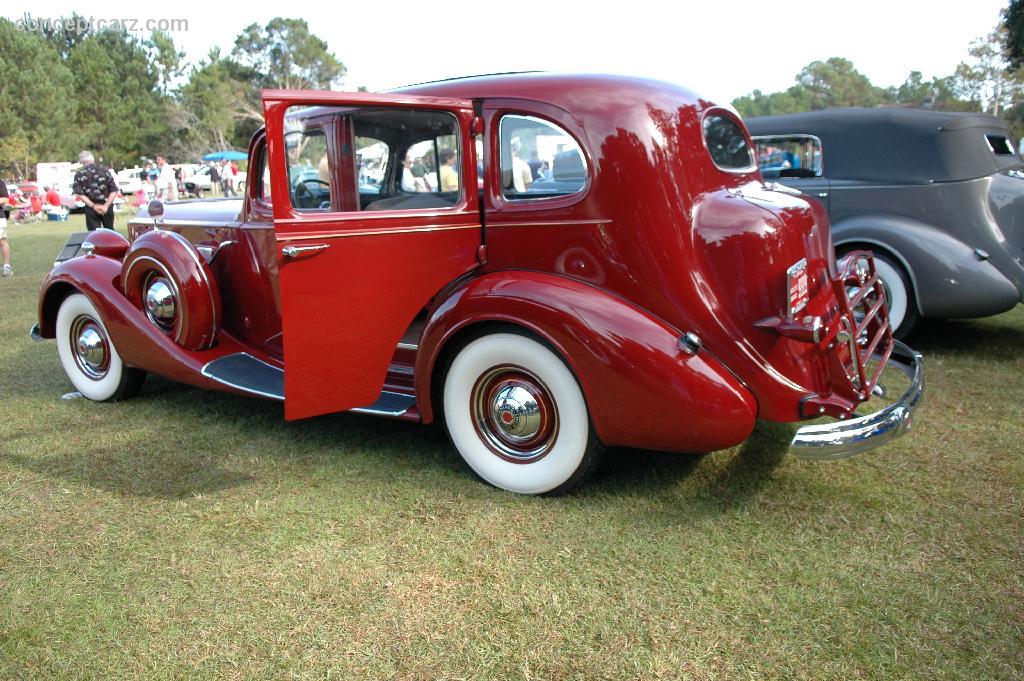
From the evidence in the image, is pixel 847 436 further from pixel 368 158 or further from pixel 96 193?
pixel 96 193

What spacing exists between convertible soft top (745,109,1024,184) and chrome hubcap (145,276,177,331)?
16.7ft

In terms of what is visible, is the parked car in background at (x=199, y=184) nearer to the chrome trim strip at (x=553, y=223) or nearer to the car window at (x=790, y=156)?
the car window at (x=790, y=156)

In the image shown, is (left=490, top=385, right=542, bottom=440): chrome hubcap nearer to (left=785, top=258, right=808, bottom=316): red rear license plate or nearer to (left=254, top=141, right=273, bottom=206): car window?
(left=785, top=258, right=808, bottom=316): red rear license plate

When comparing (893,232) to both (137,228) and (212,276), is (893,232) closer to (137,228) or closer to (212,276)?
(212,276)

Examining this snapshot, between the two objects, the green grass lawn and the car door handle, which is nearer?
the green grass lawn

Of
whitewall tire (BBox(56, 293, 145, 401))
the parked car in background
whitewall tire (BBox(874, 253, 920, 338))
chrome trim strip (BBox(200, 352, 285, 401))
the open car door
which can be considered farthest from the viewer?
the parked car in background

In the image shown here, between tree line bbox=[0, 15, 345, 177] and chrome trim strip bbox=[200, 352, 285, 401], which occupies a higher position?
tree line bbox=[0, 15, 345, 177]

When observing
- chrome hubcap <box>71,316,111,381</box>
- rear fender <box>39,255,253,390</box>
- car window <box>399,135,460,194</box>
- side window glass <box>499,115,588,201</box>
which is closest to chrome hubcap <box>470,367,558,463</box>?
side window glass <box>499,115,588,201</box>

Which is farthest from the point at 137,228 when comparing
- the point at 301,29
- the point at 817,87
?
the point at 817,87

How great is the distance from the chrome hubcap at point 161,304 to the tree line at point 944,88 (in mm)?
3366

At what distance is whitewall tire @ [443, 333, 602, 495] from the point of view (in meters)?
3.17

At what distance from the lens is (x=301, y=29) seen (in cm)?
7125

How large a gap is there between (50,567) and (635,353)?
2442mm

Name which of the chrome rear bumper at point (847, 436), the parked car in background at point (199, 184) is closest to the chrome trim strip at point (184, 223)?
the chrome rear bumper at point (847, 436)
